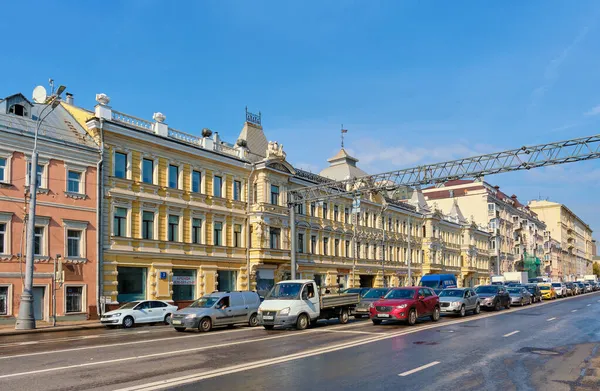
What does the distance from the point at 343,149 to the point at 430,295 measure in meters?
34.6

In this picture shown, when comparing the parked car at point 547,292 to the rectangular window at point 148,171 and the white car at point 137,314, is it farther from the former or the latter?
the rectangular window at point 148,171

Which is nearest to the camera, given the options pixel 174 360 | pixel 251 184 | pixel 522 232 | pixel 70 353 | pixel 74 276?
pixel 174 360

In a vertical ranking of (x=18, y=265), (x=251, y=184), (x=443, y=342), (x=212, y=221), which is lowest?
(x=443, y=342)

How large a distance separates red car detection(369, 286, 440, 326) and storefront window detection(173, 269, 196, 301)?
49.3 ft

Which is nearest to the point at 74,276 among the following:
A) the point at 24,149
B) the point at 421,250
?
the point at 24,149

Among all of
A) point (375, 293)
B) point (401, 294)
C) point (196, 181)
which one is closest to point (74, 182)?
A: point (196, 181)

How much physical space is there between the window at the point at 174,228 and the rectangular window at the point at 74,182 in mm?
6290

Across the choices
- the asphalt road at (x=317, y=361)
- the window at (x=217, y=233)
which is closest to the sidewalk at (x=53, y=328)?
the asphalt road at (x=317, y=361)

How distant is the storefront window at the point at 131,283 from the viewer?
31.4m

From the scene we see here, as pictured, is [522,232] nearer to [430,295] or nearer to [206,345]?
[430,295]

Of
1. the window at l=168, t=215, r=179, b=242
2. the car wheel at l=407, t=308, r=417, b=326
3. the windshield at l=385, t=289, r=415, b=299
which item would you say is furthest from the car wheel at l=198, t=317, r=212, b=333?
the window at l=168, t=215, r=179, b=242

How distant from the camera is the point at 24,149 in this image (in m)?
27.7

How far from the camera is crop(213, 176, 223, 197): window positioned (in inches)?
1488

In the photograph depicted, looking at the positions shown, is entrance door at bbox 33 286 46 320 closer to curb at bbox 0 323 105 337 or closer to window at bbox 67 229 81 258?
window at bbox 67 229 81 258
